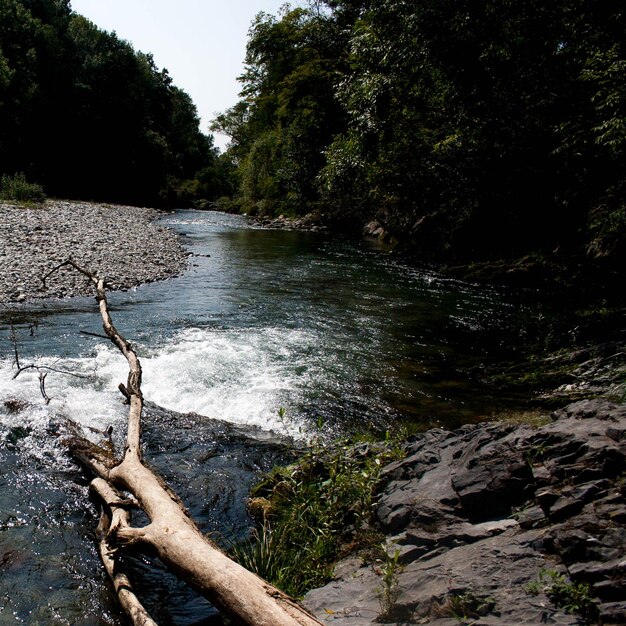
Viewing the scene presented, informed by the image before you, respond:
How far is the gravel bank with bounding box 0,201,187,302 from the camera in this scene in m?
12.2

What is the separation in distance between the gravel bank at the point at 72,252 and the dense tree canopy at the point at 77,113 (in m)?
22.5

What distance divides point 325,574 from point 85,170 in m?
56.6

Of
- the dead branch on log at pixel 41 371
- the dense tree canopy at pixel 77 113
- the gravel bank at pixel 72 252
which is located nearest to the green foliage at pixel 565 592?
the dead branch on log at pixel 41 371

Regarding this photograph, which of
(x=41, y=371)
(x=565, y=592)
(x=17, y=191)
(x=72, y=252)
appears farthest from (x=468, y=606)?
(x=17, y=191)

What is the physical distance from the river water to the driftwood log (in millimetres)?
249

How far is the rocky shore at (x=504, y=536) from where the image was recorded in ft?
8.02

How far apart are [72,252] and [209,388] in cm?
1092

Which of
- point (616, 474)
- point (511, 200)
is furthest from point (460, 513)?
point (511, 200)

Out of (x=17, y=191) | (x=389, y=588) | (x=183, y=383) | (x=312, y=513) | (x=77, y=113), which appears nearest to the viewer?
(x=389, y=588)

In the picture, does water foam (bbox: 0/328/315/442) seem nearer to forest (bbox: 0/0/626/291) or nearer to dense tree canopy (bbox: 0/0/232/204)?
forest (bbox: 0/0/626/291)

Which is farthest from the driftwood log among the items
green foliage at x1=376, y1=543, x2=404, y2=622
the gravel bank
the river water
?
the gravel bank

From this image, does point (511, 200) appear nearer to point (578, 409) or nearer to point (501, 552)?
point (578, 409)

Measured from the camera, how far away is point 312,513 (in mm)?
4246

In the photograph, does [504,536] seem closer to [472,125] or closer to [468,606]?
[468,606]
